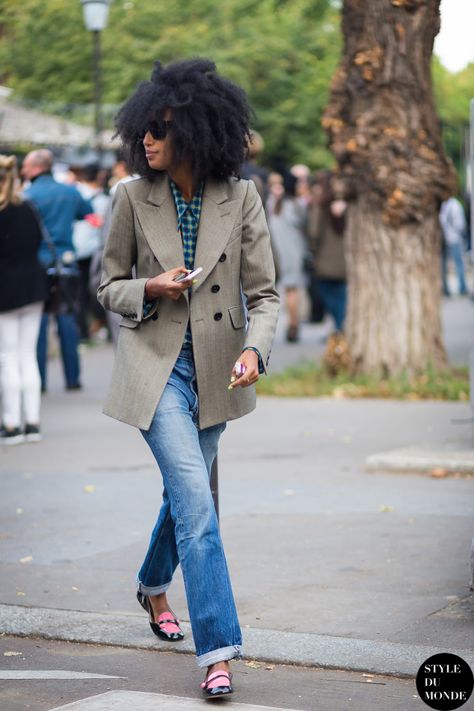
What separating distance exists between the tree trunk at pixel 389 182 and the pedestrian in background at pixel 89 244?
433 centimetres

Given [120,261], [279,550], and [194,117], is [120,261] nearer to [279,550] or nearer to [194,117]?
[194,117]

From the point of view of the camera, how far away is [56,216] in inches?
516

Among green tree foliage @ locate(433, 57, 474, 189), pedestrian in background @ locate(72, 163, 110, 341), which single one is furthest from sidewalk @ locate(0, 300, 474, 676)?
green tree foliage @ locate(433, 57, 474, 189)

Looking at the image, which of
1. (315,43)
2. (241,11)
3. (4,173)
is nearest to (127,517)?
(4,173)

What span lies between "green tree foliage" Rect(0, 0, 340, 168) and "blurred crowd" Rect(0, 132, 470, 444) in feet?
16.7

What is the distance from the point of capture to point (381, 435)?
33.6ft

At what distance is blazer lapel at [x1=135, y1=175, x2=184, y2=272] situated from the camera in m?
4.91

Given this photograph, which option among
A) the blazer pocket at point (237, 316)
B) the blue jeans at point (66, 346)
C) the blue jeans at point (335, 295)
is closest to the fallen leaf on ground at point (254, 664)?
the blazer pocket at point (237, 316)

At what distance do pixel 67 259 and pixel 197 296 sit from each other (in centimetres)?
847

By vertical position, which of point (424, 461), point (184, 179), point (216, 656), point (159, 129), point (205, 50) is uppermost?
point (205, 50)

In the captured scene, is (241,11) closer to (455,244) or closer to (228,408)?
(455,244)

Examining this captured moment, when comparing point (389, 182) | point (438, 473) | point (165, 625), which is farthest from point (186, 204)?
point (389, 182)

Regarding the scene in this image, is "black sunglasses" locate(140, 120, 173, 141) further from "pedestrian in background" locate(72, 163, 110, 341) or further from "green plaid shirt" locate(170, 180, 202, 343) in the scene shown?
"pedestrian in background" locate(72, 163, 110, 341)

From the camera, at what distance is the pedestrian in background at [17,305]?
33.4 feet
